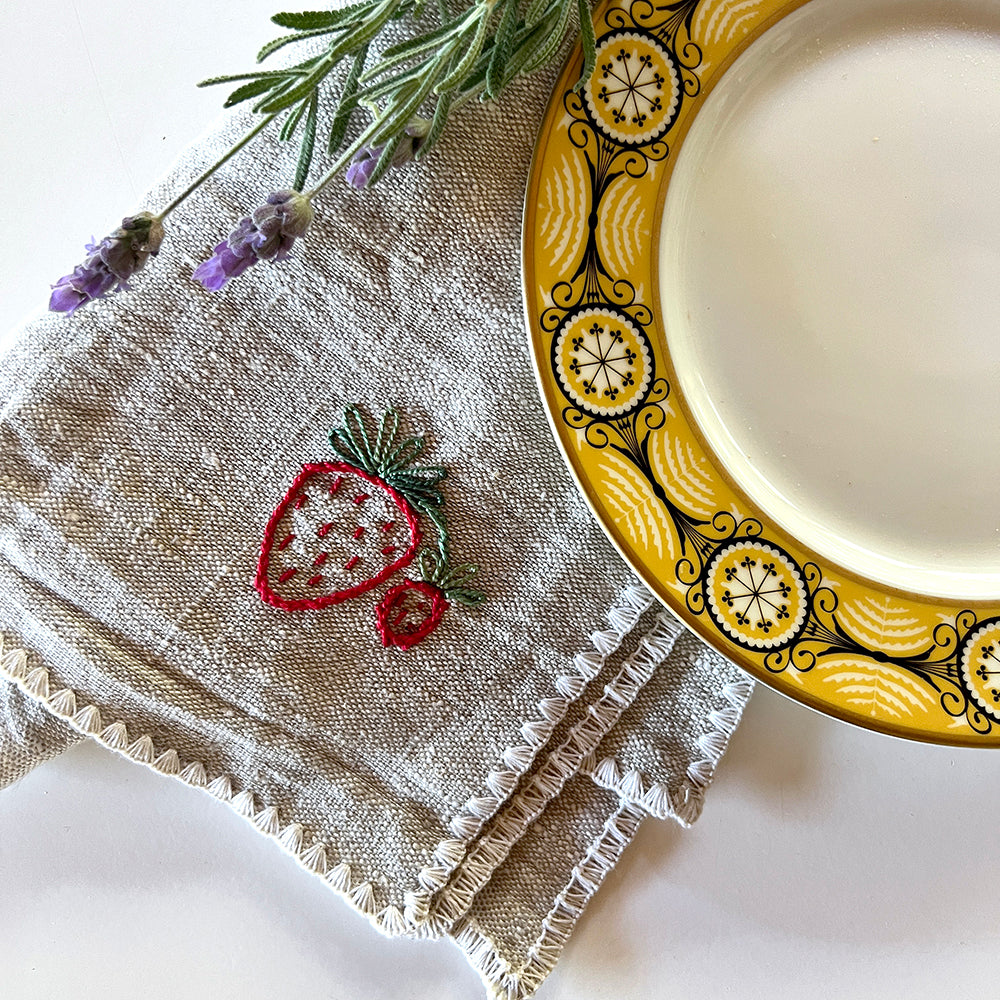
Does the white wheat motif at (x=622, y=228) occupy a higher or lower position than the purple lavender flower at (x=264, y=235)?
higher

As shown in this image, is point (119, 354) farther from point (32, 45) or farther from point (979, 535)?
point (979, 535)

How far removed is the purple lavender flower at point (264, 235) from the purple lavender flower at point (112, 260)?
3 centimetres

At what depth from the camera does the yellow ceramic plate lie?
0.51 meters

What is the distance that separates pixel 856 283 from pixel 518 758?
1.22ft

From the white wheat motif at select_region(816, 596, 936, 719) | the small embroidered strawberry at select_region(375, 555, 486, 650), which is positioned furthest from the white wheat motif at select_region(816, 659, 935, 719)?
the small embroidered strawberry at select_region(375, 555, 486, 650)

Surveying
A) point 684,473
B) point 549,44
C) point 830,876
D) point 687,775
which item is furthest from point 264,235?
point 830,876

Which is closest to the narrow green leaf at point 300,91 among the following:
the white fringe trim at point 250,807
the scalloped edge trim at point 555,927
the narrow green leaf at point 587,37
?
the narrow green leaf at point 587,37

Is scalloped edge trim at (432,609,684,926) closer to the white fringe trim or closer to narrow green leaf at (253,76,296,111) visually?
the white fringe trim

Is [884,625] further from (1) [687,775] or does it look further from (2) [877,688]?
(1) [687,775]

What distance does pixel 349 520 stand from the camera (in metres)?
0.53

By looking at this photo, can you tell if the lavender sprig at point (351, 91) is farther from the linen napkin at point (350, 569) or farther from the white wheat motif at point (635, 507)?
the white wheat motif at point (635, 507)

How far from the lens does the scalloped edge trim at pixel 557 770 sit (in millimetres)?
555

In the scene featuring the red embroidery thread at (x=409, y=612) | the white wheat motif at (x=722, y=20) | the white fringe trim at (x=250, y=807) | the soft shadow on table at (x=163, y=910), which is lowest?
the soft shadow on table at (x=163, y=910)

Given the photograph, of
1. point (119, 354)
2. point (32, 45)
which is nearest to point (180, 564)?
point (119, 354)
